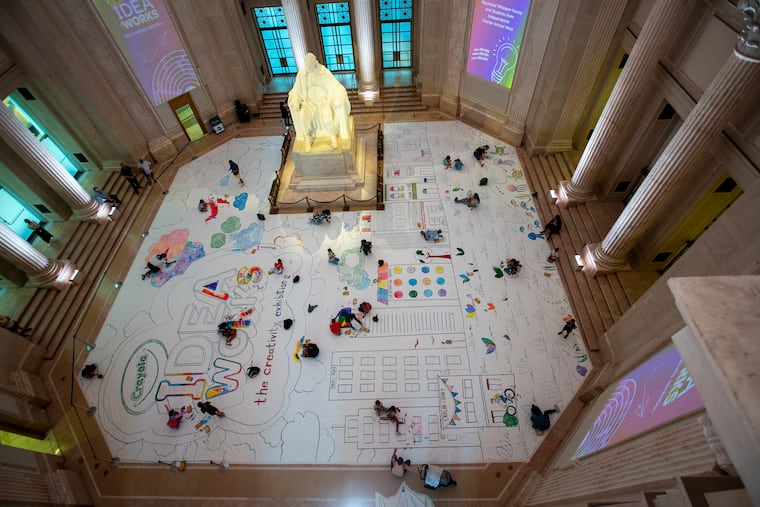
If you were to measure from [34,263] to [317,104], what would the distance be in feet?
40.0

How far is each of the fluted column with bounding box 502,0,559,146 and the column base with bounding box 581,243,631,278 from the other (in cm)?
741

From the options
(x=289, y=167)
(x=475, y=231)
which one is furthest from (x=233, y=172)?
(x=475, y=231)

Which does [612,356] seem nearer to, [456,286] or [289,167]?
[456,286]

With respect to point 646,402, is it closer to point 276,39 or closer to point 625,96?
point 625,96

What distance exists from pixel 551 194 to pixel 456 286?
6.29 m

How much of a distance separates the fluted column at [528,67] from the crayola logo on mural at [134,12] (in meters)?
16.3

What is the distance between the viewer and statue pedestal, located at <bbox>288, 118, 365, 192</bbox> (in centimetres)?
1739

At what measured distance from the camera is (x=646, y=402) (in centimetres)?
709

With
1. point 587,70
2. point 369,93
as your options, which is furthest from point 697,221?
point 369,93

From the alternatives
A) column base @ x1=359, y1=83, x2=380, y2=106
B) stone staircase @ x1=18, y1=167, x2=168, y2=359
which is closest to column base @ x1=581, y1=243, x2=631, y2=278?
column base @ x1=359, y1=83, x2=380, y2=106

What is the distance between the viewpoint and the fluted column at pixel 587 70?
45.0ft

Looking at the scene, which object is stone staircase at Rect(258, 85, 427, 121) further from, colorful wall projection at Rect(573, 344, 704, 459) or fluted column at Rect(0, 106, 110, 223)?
colorful wall projection at Rect(573, 344, 704, 459)

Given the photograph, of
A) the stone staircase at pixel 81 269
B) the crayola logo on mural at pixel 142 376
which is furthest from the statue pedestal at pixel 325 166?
the crayola logo on mural at pixel 142 376

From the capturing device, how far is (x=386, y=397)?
12.2m
